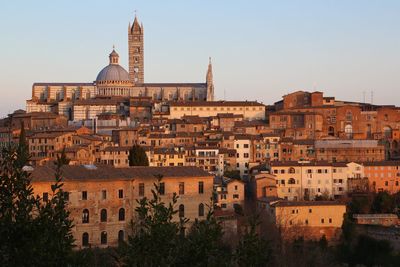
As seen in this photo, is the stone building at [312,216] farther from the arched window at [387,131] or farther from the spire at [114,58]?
the spire at [114,58]

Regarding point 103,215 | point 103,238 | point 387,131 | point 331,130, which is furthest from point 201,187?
point 387,131

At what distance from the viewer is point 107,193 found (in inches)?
974

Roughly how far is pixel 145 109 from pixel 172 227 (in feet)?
152

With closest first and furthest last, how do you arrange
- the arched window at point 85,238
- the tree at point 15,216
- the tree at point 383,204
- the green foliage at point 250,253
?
the tree at point 15,216 → the green foliage at point 250,253 → the arched window at point 85,238 → the tree at point 383,204

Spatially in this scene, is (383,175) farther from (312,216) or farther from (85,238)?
(85,238)

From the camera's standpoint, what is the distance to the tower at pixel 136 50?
78.9 meters

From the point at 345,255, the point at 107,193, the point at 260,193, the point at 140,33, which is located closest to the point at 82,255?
the point at 107,193

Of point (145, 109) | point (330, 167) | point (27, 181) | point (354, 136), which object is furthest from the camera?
point (145, 109)

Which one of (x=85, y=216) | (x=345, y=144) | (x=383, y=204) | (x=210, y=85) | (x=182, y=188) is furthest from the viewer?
(x=210, y=85)

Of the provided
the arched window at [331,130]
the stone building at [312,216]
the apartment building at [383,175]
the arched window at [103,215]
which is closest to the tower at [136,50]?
the arched window at [331,130]

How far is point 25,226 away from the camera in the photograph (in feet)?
30.2

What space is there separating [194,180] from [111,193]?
2.77 m

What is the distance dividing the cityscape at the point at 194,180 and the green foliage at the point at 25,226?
0.6 inches

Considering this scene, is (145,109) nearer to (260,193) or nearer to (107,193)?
(260,193)
